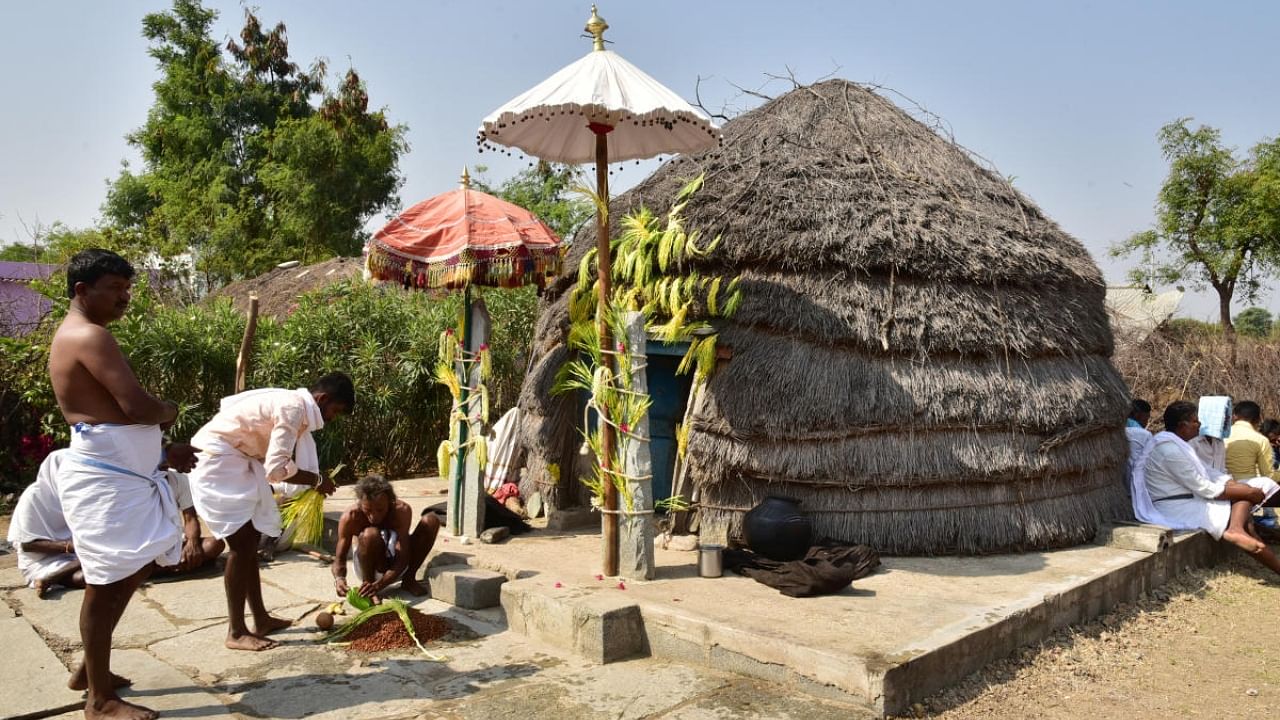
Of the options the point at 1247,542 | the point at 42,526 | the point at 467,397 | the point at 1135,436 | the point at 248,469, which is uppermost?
the point at 467,397

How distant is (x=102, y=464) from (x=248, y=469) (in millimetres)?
1044

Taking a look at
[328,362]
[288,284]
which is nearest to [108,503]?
[328,362]

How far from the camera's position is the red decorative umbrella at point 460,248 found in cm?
637

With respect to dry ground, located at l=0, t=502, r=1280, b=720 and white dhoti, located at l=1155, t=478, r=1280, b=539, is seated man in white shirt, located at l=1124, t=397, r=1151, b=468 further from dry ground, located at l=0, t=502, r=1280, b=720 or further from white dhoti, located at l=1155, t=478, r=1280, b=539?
dry ground, located at l=0, t=502, r=1280, b=720

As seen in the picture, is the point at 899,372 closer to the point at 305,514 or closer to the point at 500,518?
the point at 500,518

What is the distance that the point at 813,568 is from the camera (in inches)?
204

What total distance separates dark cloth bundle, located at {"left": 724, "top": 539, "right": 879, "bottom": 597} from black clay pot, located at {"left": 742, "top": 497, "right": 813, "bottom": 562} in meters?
0.06

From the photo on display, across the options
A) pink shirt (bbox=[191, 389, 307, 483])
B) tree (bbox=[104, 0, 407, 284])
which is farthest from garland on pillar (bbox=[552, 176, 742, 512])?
tree (bbox=[104, 0, 407, 284])

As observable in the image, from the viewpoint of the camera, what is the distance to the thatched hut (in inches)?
235

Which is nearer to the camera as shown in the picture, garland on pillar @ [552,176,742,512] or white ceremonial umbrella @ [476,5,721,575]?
white ceremonial umbrella @ [476,5,721,575]

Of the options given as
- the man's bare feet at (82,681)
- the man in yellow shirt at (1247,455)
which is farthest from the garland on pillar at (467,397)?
the man in yellow shirt at (1247,455)

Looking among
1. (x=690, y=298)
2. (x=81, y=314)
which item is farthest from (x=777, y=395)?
(x=81, y=314)

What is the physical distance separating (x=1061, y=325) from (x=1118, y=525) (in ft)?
5.29

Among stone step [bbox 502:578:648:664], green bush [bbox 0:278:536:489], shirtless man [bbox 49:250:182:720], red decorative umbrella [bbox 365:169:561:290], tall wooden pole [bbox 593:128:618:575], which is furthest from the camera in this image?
green bush [bbox 0:278:536:489]
